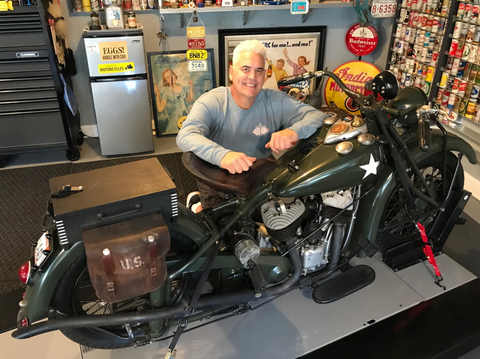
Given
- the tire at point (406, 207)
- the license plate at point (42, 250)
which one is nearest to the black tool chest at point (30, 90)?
the license plate at point (42, 250)

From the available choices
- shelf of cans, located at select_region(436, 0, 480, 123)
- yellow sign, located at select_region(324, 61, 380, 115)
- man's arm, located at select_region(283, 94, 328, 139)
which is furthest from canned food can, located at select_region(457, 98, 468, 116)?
man's arm, located at select_region(283, 94, 328, 139)

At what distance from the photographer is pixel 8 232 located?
2422 mm

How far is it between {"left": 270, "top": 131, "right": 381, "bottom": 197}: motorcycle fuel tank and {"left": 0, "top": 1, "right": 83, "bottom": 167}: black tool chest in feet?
7.30

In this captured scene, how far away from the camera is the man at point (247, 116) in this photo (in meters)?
1.66

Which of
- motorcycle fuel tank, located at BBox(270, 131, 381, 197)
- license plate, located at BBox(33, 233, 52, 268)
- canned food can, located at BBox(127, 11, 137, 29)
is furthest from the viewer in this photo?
canned food can, located at BBox(127, 11, 137, 29)

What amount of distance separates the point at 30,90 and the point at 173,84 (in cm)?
120

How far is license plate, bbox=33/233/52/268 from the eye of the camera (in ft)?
4.08

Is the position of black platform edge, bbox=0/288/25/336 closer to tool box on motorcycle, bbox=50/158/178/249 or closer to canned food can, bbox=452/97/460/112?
tool box on motorcycle, bbox=50/158/178/249

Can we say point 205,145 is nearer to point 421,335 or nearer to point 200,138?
point 200,138

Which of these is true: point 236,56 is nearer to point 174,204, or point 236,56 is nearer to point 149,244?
point 174,204

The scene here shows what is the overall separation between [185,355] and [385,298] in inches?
38.4

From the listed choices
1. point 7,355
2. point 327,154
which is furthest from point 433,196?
point 7,355

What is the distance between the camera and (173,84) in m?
3.67

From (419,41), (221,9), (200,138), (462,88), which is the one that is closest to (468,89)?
(462,88)
